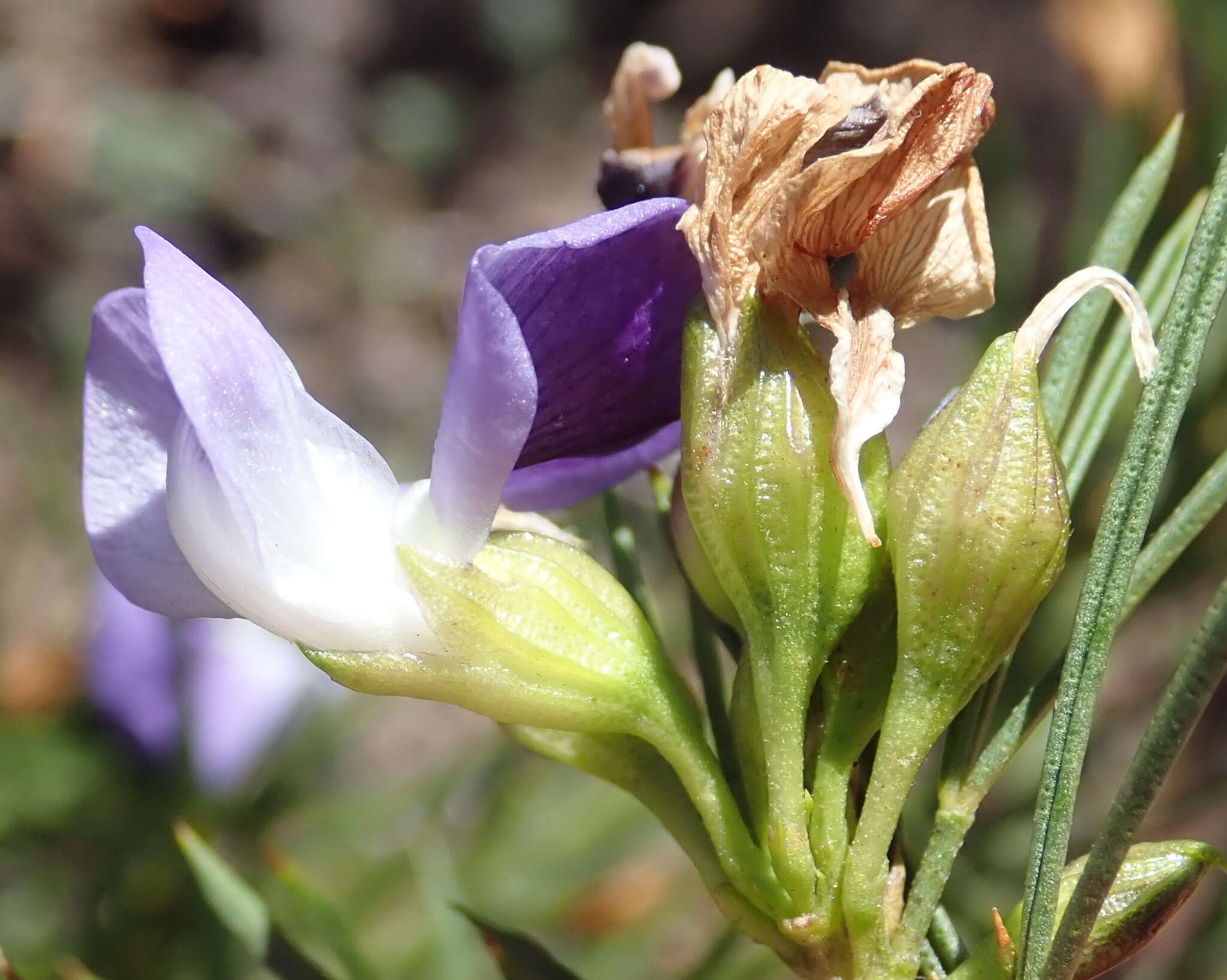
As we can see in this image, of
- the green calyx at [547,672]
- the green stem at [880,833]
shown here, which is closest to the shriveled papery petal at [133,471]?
the green calyx at [547,672]

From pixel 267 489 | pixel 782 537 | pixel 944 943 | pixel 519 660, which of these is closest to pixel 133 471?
pixel 267 489

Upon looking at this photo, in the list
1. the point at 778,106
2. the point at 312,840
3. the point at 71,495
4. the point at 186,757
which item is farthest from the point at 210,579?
the point at 71,495

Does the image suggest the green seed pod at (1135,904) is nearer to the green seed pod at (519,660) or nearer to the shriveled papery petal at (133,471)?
the green seed pod at (519,660)

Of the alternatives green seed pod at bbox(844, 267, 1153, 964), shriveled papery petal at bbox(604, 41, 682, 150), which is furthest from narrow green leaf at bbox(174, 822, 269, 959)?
shriveled papery petal at bbox(604, 41, 682, 150)

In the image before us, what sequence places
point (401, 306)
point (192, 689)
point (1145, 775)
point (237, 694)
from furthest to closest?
point (401, 306), point (237, 694), point (192, 689), point (1145, 775)

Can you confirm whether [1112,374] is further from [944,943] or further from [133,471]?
[133,471]

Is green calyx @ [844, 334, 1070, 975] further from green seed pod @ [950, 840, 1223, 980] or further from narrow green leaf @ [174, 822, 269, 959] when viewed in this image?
narrow green leaf @ [174, 822, 269, 959]
